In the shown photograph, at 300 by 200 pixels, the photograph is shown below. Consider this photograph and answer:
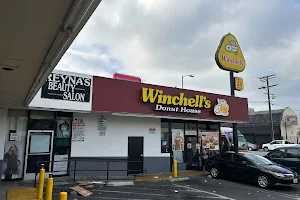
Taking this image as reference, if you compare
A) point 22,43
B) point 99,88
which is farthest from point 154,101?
point 22,43

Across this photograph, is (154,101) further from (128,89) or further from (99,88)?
(99,88)

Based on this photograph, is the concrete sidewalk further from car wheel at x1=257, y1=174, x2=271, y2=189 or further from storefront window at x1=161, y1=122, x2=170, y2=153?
car wheel at x1=257, y1=174, x2=271, y2=189

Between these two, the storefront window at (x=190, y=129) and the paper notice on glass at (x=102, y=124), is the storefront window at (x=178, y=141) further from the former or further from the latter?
the paper notice on glass at (x=102, y=124)

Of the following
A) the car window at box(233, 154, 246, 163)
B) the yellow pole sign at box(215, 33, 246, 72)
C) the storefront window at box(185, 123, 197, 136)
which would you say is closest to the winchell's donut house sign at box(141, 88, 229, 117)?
the storefront window at box(185, 123, 197, 136)

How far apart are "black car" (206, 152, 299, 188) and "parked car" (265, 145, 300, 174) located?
251cm

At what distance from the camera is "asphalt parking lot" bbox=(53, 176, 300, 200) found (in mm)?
9438

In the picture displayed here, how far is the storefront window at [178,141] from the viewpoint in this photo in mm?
15570

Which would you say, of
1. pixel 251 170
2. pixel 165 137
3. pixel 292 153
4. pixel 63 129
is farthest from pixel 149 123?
pixel 292 153

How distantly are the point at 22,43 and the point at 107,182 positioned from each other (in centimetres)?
850

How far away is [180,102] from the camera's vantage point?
1493 centimetres

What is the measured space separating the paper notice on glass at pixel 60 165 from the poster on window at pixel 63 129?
0.99 meters

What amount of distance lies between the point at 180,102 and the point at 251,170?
17.4ft

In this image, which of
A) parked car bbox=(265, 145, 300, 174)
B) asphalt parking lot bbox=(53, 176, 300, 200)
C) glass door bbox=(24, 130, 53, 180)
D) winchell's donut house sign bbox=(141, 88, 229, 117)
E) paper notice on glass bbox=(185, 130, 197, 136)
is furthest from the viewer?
paper notice on glass bbox=(185, 130, 197, 136)

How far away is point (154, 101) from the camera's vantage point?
45.5 feet
